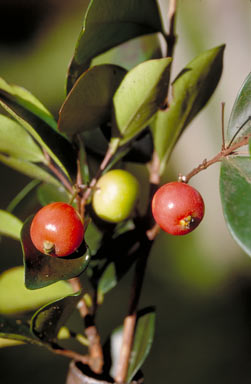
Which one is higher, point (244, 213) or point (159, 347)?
point (244, 213)

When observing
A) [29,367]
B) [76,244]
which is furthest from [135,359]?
[29,367]

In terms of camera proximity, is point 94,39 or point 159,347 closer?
point 94,39

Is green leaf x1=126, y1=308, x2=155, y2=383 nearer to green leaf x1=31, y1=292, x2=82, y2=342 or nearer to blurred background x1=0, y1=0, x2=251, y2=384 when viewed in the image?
green leaf x1=31, y1=292, x2=82, y2=342

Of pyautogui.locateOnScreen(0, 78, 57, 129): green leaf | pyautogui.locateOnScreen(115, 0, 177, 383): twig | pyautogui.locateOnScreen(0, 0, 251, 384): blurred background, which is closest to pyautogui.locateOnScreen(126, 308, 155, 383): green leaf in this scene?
pyautogui.locateOnScreen(115, 0, 177, 383): twig

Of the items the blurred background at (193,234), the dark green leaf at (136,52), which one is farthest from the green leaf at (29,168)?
the blurred background at (193,234)

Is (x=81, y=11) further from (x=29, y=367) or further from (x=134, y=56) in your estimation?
(x=29, y=367)

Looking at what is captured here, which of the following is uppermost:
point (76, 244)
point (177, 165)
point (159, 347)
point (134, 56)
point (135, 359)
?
point (134, 56)

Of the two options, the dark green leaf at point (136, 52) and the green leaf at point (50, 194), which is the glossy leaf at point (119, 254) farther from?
the dark green leaf at point (136, 52)
